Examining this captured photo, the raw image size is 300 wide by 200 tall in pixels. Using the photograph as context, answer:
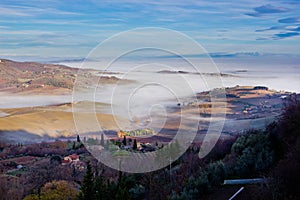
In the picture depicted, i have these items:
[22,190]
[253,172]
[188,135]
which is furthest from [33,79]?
[253,172]

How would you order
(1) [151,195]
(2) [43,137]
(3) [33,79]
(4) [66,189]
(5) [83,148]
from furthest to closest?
(3) [33,79]
(2) [43,137]
(5) [83,148]
(4) [66,189]
(1) [151,195]

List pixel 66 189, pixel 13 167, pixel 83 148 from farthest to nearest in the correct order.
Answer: pixel 83 148 → pixel 13 167 → pixel 66 189

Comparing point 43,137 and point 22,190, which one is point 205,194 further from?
point 43,137

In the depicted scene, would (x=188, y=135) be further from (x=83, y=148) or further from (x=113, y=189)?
(x=83, y=148)

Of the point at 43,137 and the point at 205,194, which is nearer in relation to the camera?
the point at 205,194

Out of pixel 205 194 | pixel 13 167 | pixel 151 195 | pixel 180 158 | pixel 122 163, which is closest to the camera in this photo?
pixel 205 194

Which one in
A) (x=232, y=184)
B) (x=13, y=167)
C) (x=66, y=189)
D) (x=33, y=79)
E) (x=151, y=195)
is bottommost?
(x=13, y=167)

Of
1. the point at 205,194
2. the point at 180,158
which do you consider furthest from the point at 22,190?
the point at 205,194

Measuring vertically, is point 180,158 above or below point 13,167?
above

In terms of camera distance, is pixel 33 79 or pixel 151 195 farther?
pixel 33 79
